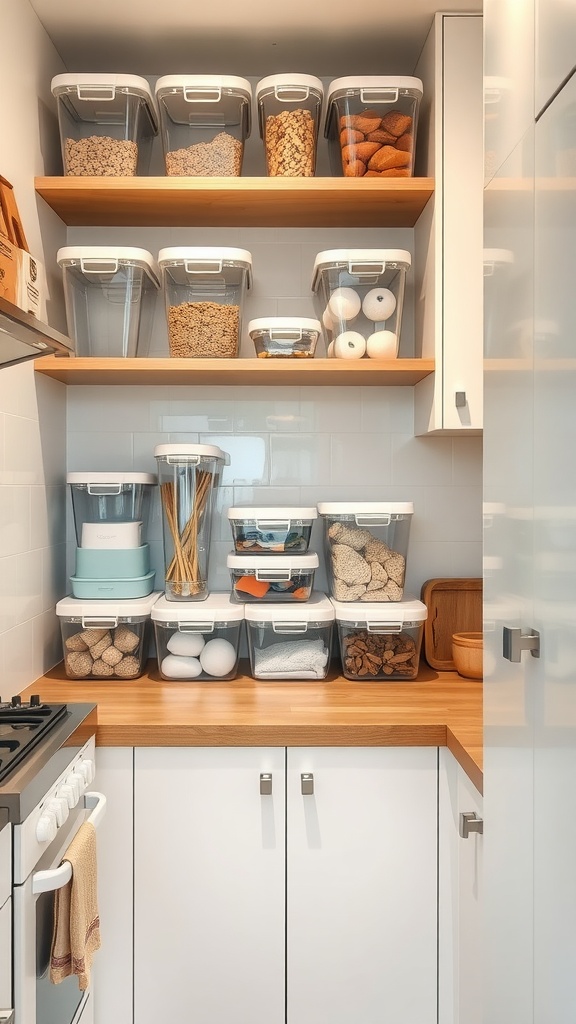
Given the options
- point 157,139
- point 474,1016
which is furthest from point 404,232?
point 474,1016

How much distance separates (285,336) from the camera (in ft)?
7.41

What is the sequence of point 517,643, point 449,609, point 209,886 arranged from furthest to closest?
point 449,609, point 209,886, point 517,643

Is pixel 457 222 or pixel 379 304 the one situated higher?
pixel 457 222

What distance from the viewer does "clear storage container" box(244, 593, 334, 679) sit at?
2.26m

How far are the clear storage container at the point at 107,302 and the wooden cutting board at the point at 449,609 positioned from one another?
114 centimetres

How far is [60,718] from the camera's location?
1699 millimetres

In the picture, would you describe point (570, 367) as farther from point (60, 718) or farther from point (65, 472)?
point (65, 472)

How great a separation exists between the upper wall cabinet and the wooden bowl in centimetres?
61

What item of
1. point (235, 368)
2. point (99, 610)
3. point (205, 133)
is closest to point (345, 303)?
point (235, 368)

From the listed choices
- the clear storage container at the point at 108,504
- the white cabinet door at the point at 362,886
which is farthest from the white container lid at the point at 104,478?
the white cabinet door at the point at 362,886

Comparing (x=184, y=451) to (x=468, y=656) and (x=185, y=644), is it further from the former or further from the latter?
(x=468, y=656)

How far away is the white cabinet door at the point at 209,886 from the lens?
74.2 inches

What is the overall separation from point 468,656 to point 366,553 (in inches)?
16.5

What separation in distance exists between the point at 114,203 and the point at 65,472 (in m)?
0.80
